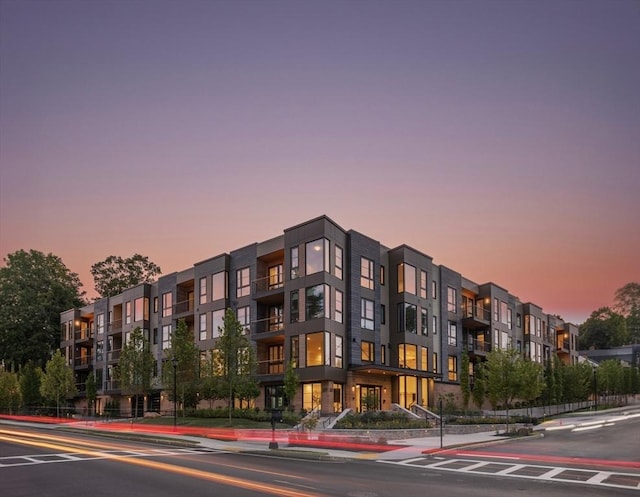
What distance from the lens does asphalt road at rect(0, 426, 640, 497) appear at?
54.7 ft

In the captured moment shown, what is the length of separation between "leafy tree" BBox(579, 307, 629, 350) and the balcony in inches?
4033

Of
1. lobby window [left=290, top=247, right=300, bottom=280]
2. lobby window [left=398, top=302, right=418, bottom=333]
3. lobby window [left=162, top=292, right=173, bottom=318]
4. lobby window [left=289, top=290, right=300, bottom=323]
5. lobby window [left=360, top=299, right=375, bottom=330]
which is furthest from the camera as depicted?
lobby window [left=162, top=292, right=173, bottom=318]

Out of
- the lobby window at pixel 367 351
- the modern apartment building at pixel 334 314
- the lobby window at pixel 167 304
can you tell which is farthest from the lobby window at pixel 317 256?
the lobby window at pixel 167 304

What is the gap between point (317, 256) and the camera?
4922 centimetres

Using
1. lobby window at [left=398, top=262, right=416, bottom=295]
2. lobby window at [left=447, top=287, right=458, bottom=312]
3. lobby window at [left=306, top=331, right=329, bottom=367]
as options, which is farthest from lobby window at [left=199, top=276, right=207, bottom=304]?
lobby window at [left=447, top=287, right=458, bottom=312]

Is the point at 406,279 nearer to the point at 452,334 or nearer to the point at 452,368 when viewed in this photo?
the point at 452,334

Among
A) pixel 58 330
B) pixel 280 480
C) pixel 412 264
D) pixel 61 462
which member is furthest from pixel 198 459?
pixel 58 330

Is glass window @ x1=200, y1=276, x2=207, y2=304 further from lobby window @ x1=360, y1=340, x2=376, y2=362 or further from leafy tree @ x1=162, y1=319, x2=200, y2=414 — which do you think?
lobby window @ x1=360, y1=340, x2=376, y2=362

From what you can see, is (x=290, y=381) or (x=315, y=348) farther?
(x=315, y=348)

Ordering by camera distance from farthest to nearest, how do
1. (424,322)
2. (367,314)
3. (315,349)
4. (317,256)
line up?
(424,322), (367,314), (317,256), (315,349)

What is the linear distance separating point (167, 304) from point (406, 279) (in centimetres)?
2586

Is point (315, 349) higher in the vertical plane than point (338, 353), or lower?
higher

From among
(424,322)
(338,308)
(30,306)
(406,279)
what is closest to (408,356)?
(424,322)

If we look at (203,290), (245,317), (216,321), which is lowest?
(216,321)
